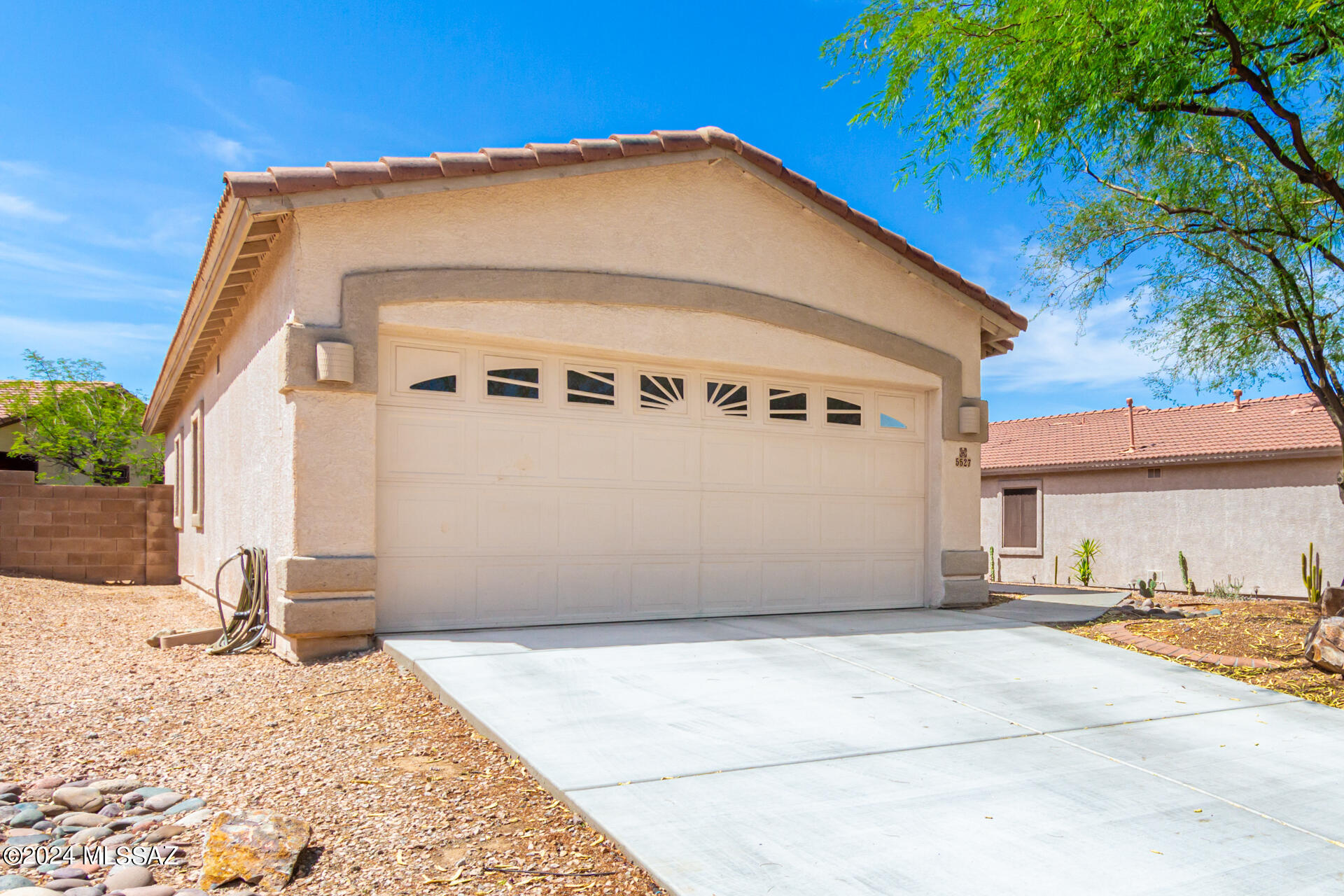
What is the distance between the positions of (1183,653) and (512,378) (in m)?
6.01

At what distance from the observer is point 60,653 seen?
24.3 ft

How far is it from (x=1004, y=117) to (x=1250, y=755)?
5.13m

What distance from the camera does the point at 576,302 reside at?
7.61 meters

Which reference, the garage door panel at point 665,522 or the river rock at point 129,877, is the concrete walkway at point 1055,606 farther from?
the river rock at point 129,877

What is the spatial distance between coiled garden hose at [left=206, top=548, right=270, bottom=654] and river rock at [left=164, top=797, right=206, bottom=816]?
3.33 m

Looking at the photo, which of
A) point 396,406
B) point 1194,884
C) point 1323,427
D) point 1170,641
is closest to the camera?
point 1194,884

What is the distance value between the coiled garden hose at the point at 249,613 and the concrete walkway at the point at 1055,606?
22.4 ft

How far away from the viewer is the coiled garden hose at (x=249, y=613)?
7.16 m

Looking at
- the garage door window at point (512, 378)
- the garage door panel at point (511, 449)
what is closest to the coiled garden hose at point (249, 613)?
the garage door panel at point (511, 449)

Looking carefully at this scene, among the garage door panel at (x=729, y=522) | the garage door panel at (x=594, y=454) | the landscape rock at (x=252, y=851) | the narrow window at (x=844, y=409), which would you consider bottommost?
the landscape rock at (x=252, y=851)

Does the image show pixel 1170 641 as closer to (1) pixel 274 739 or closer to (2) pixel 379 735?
(2) pixel 379 735

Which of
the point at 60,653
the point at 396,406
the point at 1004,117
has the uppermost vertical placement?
→ the point at 1004,117

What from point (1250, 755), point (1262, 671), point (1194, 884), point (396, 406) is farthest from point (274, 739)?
point (1262, 671)

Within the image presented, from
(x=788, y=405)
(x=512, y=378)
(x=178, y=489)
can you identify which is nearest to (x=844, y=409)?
(x=788, y=405)
